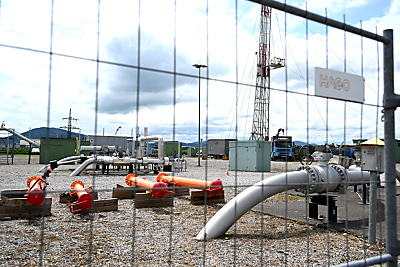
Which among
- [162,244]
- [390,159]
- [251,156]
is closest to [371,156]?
[390,159]

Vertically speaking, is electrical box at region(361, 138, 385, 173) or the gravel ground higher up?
electrical box at region(361, 138, 385, 173)

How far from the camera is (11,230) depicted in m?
4.48

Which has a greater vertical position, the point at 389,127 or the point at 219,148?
the point at 389,127

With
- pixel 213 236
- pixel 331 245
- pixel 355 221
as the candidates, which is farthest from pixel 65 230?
pixel 355 221

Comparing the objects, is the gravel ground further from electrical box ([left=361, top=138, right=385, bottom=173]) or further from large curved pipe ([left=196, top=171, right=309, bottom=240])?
electrical box ([left=361, top=138, right=385, bottom=173])

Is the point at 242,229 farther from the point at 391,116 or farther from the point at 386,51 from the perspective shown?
the point at 386,51

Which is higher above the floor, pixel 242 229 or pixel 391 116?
pixel 391 116

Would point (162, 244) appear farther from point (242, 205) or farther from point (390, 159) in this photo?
point (390, 159)

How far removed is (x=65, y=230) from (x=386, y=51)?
15.4 feet

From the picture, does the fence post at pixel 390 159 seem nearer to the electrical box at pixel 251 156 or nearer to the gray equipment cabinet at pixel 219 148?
the electrical box at pixel 251 156

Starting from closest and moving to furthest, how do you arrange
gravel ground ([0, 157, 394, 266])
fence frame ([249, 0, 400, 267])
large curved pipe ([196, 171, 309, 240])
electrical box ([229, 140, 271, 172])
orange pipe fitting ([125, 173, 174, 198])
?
1. fence frame ([249, 0, 400, 267])
2. gravel ground ([0, 157, 394, 266])
3. large curved pipe ([196, 171, 309, 240])
4. orange pipe fitting ([125, 173, 174, 198])
5. electrical box ([229, 140, 271, 172])

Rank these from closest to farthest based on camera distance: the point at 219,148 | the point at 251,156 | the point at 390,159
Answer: the point at 390,159
the point at 251,156
the point at 219,148

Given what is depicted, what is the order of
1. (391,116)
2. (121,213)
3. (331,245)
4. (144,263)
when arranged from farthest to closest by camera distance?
(121,213) < (331,245) < (144,263) < (391,116)

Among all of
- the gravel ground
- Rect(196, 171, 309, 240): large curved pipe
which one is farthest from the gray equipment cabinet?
Rect(196, 171, 309, 240): large curved pipe
